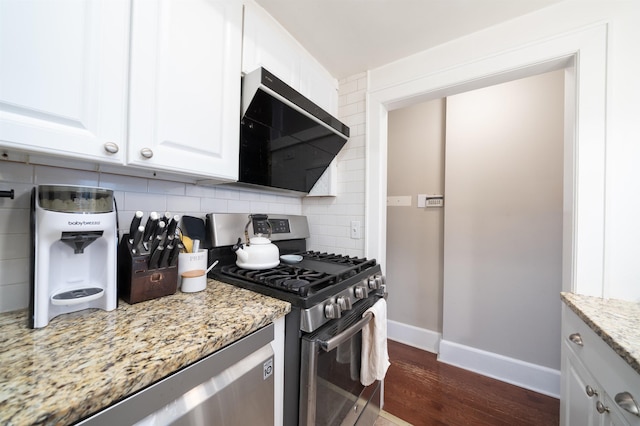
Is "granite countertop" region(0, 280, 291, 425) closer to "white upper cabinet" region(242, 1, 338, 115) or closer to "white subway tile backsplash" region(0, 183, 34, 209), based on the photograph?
Result: "white subway tile backsplash" region(0, 183, 34, 209)

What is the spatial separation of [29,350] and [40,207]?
0.37 meters

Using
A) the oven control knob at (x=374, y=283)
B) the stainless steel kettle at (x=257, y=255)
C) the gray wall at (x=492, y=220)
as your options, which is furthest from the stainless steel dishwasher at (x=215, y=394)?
the gray wall at (x=492, y=220)

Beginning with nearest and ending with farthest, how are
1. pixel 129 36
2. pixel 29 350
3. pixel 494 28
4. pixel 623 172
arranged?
pixel 29 350 → pixel 129 36 → pixel 623 172 → pixel 494 28

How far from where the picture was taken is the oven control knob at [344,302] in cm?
98

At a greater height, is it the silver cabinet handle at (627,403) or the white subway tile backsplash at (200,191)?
the white subway tile backsplash at (200,191)

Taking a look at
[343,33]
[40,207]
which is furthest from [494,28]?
[40,207]

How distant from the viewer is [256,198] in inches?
62.7

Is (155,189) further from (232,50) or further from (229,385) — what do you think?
(229,385)

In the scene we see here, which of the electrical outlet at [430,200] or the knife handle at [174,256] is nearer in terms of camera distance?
the knife handle at [174,256]

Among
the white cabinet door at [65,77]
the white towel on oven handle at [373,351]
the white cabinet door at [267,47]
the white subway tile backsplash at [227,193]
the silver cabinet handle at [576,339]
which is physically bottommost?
the white towel on oven handle at [373,351]

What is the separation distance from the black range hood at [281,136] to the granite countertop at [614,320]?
1.41 m

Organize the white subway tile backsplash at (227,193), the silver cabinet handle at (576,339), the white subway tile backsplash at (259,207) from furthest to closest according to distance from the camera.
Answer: the white subway tile backsplash at (259,207) < the white subway tile backsplash at (227,193) < the silver cabinet handle at (576,339)

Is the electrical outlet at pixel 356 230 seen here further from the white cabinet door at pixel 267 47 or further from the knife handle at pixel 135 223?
the knife handle at pixel 135 223

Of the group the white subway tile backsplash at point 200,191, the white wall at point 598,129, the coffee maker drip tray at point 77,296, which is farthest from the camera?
the white subway tile backsplash at point 200,191
